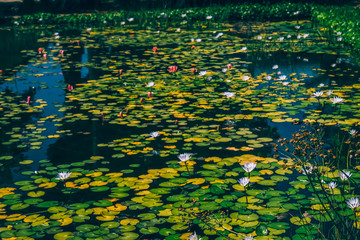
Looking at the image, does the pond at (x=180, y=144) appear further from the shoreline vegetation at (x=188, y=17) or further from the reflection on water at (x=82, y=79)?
the shoreline vegetation at (x=188, y=17)

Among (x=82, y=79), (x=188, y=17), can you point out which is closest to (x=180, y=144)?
(x=82, y=79)

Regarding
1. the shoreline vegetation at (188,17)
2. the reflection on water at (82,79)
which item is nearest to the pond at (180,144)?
the reflection on water at (82,79)

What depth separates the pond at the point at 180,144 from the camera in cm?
282

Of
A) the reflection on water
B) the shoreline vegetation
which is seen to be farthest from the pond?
the shoreline vegetation

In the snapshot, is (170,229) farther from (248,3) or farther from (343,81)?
(248,3)

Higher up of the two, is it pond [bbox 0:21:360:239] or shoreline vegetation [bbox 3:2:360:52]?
shoreline vegetation [bbox 3:2:360:52]

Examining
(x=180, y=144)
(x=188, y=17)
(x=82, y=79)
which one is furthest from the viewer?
(x=188, y=17)

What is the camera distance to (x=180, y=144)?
4.23 m

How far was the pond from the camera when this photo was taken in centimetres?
282

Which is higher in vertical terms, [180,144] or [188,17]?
[188,17]

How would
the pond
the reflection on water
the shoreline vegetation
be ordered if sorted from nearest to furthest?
the pond < the reflection on water < the shoreline vegetation

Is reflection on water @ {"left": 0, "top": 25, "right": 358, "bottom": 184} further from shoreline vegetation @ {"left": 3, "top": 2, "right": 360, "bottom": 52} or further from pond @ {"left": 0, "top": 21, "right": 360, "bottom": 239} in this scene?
shoreline vegetation @ {"left": 3, "top": 2, "right": 360, "bottom": 52}

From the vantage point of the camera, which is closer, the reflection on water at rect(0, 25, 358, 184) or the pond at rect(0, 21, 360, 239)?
the pond at rect(0, 21, 360, 239)

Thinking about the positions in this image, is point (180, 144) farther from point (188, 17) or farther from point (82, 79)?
point (188, 17)
